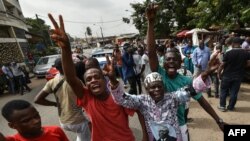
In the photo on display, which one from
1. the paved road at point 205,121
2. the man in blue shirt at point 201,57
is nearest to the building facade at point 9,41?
the paved road at point 205,121

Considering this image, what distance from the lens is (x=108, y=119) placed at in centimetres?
286

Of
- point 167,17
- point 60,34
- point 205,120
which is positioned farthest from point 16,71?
point 167,17

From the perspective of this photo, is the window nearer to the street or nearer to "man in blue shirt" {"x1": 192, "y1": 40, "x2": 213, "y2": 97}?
the street

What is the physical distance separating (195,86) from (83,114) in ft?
5.35

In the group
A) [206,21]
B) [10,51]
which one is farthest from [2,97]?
[10,51]

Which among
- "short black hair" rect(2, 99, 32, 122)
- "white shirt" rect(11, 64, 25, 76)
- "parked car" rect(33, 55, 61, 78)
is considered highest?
"short black hair" rect(2, 99, 32, 122)

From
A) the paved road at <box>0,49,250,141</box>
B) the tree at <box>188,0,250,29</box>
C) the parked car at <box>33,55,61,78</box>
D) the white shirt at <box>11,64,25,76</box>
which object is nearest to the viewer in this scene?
the paved road at <box>0,49,250,141</box>

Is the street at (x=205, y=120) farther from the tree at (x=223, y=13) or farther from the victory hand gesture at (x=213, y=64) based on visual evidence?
the tree at (x=223, y=13)

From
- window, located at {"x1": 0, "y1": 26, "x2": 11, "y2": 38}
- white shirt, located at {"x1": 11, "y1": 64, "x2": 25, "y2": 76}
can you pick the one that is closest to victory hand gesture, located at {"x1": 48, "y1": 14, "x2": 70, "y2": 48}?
white shirt, located at {"x1": 11, "y1": 64, "x2": 25, "y2": 76}

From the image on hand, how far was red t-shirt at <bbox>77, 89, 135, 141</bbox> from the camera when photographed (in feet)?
9.37

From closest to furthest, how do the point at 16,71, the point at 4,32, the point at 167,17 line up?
1. the point at 16,71
2. the point at 4,32
3. the point at 167,17

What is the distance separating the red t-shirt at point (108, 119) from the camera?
2855mm

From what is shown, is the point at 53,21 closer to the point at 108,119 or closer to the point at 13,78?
the point at 108,119

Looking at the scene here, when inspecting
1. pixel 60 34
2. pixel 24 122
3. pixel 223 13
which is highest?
pixel 60 34
